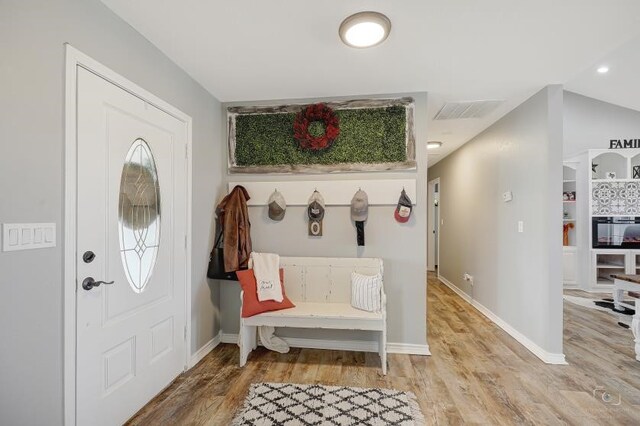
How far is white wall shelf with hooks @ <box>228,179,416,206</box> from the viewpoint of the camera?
2787mm

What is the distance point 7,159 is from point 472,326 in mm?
4043

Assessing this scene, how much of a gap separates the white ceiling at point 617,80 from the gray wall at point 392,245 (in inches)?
66.9

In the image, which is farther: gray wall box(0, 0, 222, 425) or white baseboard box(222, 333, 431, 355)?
white baseboard box(222, 333, 431, 355)

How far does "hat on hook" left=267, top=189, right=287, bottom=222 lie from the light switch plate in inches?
65.8

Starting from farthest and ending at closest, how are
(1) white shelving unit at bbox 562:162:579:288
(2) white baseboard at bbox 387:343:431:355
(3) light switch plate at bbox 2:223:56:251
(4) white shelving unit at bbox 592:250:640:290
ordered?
(1) white shelving unit at bbox 562:162:579:288, (4) white shelving unit at bbox 592:250:640:290, (2) white baseboard at bbox 387:343:431:355, (3) light switch plate at bbox 2:223:56:251

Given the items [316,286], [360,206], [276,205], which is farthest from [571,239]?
[276,205]

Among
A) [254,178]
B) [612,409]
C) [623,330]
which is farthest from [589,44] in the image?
[623,330]

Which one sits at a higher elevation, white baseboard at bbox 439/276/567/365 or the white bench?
the white bench

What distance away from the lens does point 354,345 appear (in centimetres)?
283

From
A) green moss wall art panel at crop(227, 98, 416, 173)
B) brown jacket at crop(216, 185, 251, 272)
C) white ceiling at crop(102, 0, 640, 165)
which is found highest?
white ceiling at crop(102, 0, 640, 165)

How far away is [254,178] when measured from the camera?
3.00 m

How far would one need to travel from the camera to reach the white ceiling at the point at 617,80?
294cm

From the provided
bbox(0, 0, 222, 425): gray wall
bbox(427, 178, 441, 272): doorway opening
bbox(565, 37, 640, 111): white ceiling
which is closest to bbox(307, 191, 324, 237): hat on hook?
bbox(0, 0, 222, 425): gray wall

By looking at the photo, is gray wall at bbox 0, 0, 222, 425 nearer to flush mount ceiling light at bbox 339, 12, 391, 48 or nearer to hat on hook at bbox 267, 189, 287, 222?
flush mount ceiling light at bbox 339, 12, 391, 48
